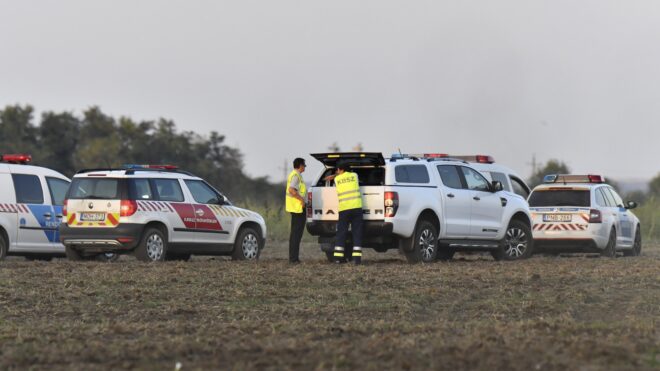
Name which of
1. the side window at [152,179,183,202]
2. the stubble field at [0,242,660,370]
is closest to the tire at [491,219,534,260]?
the stubble field at [0,242,660,370]

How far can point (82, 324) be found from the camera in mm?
11789

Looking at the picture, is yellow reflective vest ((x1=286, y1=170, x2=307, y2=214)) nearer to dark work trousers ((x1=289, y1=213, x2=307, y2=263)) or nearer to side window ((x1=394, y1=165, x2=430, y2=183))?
dark work trousers ((x1=289, y1=213, x2=307, y2=263))

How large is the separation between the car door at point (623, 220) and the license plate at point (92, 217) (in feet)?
34.7

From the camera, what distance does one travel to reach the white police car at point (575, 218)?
24359 mm

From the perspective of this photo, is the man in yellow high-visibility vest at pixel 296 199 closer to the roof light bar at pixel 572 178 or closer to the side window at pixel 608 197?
the roof light bar at pixel 572 178

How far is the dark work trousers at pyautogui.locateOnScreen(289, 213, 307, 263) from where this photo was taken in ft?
69.6

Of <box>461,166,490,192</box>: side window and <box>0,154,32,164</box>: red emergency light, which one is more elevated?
<box>0,154,32,164</box>: red emergency light

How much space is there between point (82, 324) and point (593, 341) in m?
4.72

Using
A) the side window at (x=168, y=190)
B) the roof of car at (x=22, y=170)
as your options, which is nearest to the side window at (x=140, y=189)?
the side window at (x=168, y=190)

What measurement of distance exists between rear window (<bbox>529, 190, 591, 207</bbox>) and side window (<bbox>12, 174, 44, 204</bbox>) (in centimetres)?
956

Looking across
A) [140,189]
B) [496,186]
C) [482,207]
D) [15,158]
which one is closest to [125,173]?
[140,189]

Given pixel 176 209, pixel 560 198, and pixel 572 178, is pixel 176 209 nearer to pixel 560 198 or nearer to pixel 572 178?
pixel 560 198

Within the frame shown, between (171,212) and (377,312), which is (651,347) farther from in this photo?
(171,212)

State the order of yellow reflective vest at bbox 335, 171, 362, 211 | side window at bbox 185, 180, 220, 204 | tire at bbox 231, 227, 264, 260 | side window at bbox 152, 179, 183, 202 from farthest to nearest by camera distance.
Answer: tire at bbox 231, 227, 264, 260
side window at bbox 185, 180, 220, 204
side window at bbox 152, 179, 183, 202
yellow reflective vest at bbox 335, 171, 362, 211
